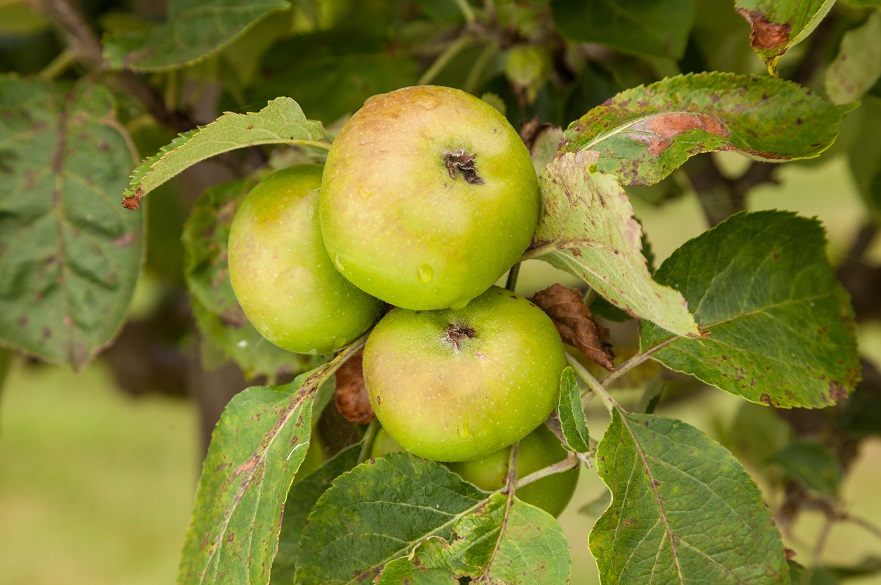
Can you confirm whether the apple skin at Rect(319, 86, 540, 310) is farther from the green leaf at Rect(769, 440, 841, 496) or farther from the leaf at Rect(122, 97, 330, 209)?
the green leaf at Rect(769, 440, 841, 496)

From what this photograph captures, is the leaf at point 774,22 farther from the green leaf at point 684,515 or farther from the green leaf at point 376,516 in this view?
the green leaf at point 376,516

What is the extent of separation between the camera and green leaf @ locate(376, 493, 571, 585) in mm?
713

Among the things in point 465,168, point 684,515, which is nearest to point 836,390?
point 684,515

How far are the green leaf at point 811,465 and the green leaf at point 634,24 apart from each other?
752 mm

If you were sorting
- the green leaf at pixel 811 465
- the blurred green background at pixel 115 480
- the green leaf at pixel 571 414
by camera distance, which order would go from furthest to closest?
the blurred green background at pixel 115 480
the green leaf at pixel 811 465
the green leaf at pixel 571 414

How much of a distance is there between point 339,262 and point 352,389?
0.59ft

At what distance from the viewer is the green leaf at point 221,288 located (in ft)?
3.29

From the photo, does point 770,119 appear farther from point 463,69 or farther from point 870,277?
point 870,277

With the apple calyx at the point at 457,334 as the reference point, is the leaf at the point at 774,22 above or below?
above

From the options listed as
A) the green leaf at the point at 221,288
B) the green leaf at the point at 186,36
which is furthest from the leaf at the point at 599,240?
the green leaf at the point at 186,36

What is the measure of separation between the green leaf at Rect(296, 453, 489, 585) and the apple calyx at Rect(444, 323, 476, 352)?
0.13 m

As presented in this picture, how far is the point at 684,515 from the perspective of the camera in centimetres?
74

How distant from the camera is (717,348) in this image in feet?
2.63

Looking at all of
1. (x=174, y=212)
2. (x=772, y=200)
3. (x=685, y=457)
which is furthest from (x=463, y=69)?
(x=772, y=200)
